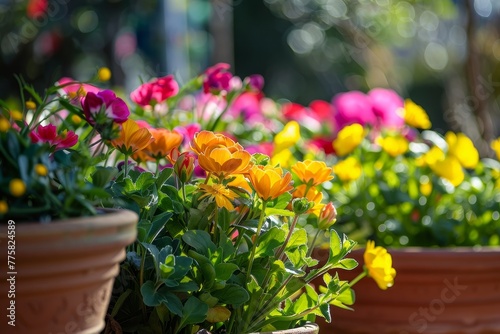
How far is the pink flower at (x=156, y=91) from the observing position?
1.31 metres

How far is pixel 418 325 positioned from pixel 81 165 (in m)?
0.76

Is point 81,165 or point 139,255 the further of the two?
point 139,255

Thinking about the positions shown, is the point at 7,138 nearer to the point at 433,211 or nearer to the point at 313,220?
the point at 313,220

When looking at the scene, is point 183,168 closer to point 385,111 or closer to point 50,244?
point 50,244

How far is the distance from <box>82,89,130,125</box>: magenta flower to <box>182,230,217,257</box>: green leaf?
0.15 metres

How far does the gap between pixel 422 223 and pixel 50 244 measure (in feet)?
3.21

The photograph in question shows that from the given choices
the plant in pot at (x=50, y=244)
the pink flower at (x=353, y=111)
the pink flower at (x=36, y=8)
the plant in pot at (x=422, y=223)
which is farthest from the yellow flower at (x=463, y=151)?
the pink flower at (x=36, y=8)

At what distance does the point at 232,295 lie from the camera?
2.95 ft

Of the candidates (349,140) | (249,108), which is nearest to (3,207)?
(349,140)

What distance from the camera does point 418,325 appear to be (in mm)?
1312

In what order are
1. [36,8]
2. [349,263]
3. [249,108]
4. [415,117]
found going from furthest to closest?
[36,8], [249,108], [415,117], [349,263]

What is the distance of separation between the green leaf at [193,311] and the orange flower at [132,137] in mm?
188

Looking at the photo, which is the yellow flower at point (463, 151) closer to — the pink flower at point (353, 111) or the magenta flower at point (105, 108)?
the pink flower at point (353, 111)

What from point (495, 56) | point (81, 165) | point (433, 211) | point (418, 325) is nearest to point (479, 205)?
point (433, 211)
